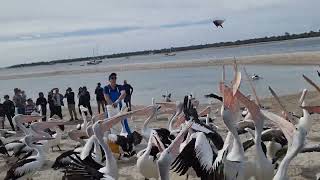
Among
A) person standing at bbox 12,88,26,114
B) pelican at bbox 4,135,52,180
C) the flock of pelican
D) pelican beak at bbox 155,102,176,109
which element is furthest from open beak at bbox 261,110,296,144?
person standing at bbox 12,88,26,114

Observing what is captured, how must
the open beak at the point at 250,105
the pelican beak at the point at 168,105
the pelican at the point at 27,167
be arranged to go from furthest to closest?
the pelican beak at the point at 168,105
the pelican at the point at 27,167
the open beak at the point at 250,105

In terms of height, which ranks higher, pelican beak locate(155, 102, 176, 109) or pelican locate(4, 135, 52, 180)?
pelican beak locate(155, 102, 176, 109)

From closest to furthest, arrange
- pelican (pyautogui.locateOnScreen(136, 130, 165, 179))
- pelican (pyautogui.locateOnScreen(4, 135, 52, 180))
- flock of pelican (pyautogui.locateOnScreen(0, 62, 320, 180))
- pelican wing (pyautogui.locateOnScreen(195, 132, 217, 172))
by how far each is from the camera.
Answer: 1. flock of pelican (pyautogui.locateOnScreen(0, 62, 320, 180))
2. pelican wing (pyautogui.locateOnScreen(195, 132, 217, 172))
3. pelican (pyautogui.locateOnScreen(136, 130, 165, 179))
4. pelican (pyautogui.locateOnScreen(4, 135, 52, 180))

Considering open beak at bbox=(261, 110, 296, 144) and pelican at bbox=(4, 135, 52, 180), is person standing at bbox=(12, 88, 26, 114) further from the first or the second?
open beak at bbox=(261, 110, 296, 144)

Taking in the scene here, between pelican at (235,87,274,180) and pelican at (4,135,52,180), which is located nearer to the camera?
pelican at (235,87,274,180)

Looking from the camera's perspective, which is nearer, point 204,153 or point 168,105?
point 204,153

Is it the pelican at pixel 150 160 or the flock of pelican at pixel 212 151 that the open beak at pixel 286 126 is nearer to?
the flock of pelican at pixel 212 151

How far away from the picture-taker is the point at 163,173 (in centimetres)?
542

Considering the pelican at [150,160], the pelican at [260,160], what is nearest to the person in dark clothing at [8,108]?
the pelican at [150,160]

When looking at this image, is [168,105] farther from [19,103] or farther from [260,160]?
[19,103]

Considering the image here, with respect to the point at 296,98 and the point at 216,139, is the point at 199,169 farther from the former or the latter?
the point at 296,98

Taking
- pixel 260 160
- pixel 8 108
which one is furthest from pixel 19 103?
pixel 260 160

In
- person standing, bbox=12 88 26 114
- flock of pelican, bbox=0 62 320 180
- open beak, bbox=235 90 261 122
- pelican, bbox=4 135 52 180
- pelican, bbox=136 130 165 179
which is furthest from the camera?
person standing, bbox=12 88 26 114

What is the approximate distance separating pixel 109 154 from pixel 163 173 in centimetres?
196
